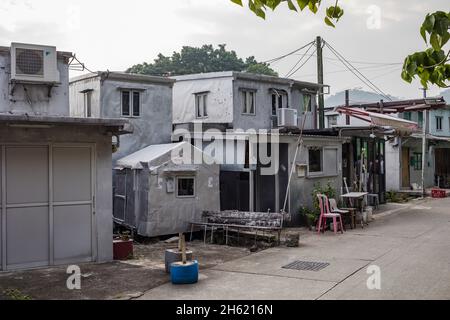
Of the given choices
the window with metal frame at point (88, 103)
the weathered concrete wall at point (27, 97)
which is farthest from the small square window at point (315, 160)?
the weathered concrete wall at point (27, 97)

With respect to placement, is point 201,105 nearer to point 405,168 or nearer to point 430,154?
point 405,168

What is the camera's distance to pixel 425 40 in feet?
13.4

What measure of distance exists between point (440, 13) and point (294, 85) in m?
20.6

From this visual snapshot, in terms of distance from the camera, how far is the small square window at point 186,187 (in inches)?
519

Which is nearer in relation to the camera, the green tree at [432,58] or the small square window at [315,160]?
the green tree at [432,58]

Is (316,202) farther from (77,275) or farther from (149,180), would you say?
(77,275)

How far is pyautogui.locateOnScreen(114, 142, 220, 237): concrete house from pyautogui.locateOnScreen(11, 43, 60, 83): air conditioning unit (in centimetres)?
316

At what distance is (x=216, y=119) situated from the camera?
21.4 m

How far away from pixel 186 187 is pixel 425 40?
9.76m

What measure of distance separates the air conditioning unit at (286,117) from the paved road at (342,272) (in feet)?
31.0

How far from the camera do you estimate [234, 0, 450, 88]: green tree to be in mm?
3977

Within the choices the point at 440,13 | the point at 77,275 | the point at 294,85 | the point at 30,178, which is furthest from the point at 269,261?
the point at 294,85

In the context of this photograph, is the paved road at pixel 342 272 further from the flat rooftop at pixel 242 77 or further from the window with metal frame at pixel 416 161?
the window with metal frame at pixel 416 161

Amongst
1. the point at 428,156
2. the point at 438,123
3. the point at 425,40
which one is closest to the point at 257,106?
the point at 428,156
